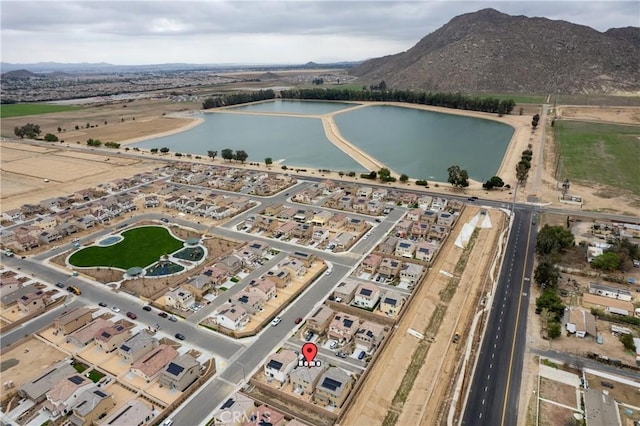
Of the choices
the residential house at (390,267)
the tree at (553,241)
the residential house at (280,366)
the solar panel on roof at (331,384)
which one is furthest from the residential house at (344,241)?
the tree at (553,241)

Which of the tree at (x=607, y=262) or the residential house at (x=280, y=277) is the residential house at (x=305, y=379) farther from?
the tree at (x=607, y=262)

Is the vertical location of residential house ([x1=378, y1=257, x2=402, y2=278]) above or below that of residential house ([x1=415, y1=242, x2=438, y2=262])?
below

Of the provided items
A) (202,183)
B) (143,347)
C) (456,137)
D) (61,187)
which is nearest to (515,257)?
(143,347)

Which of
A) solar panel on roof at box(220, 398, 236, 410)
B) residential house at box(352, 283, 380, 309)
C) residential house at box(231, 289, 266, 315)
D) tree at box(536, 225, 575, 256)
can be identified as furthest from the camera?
tree at box(536, 225, 575, 256)

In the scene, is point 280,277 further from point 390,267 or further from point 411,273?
point 411,273

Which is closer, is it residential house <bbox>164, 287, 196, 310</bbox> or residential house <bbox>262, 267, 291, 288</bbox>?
residential house <bbox>164, 287, 196, 310</bbox>

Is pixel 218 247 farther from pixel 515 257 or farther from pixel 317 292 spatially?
pixel 515 257

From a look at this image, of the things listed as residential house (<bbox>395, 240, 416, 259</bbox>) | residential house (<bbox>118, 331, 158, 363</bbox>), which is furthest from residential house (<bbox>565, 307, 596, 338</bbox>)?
residential house (<bbox>118, 331, 158, 363</bbox>)

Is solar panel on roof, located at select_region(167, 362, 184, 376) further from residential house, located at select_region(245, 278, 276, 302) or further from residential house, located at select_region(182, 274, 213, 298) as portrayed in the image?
residential house, located at select_region(245, 278, 276, 302)
